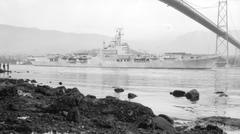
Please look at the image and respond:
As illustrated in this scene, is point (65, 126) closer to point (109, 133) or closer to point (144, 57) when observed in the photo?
point (109, 133)

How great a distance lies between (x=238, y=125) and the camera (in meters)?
9.47

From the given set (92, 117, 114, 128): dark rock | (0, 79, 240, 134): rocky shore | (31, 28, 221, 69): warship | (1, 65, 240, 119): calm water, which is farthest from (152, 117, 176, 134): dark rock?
(31, 28, 221, 69): warship

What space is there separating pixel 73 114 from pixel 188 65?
7413 cm

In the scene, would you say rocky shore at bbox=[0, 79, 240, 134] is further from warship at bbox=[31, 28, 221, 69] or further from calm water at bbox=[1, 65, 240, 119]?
warship at bbox=[31, 28, 221, 69]

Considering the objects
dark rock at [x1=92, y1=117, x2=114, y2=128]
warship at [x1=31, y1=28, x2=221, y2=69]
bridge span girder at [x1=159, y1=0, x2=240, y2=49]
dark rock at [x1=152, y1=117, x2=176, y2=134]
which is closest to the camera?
dark rock at [x1=92, y1=117, x2=114, y2=128]

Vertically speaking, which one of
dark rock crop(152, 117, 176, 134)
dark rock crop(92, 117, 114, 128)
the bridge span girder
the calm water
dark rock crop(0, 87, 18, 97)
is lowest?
the calm water

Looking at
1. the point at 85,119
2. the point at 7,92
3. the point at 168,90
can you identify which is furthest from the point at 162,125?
the point at 168,90

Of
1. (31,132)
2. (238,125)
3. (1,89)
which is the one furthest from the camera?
(1,89)

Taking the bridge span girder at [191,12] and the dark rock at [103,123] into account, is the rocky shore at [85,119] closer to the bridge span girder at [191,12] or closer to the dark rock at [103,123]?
the dark rock at [103,123]

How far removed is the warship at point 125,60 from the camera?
78312mm

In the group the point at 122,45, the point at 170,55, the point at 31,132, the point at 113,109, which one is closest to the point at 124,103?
the point at 113,109

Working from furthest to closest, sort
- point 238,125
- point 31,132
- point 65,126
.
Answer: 1. point 238,125
2. point 65,126
3. point 31,132

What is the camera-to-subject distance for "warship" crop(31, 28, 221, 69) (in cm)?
7831

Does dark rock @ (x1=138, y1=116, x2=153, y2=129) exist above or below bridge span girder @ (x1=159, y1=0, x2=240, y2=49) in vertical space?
below
